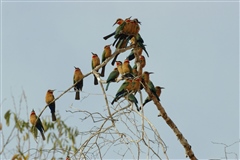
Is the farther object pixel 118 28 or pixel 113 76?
pixel 113 76

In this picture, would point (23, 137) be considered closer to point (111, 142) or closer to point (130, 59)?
point (111, 142)

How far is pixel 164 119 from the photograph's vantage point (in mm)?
5445

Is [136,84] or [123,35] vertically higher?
[123,35]

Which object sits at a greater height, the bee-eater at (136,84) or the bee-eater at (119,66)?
the bee-eater at (119,66)

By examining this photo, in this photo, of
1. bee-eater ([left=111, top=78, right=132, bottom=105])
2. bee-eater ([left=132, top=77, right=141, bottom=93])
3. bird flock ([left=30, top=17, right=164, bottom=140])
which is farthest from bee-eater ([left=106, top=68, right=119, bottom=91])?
bee-eater ([left=132, top=77, right=141, bottom=93])

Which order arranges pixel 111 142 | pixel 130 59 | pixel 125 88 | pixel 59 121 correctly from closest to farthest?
pixel 111 142 < pixel 59 121 < pixel 125 88 < pixel 130 59

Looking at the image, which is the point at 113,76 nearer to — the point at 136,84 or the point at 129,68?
the point at 129,68

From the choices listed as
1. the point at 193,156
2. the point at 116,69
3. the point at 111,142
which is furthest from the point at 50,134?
the point at 116,69

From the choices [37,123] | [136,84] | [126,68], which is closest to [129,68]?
[126,68]

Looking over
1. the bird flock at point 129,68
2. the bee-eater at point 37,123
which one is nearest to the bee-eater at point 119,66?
Answer: the bird flock at point 129,68

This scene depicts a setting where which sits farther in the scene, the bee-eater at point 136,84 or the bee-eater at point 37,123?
the bee-eater at point 37,123

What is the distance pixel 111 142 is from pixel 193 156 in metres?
1.11

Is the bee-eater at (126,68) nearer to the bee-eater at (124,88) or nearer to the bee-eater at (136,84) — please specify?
the bee-eater at (124,88)

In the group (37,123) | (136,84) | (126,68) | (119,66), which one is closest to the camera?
(136,84)
